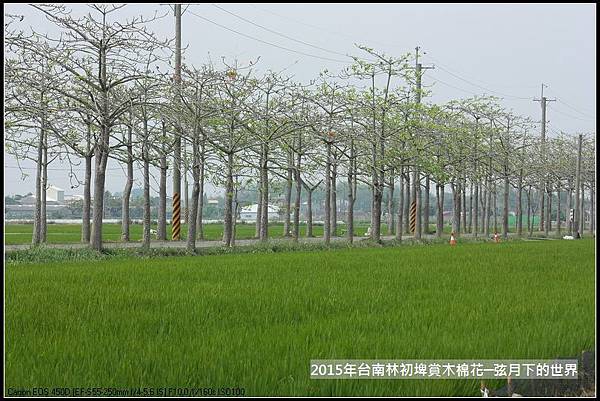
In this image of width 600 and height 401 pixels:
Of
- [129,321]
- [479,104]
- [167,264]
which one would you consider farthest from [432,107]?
[129,321]

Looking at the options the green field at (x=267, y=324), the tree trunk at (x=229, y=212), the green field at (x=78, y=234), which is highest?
the tree trunk at (x=229, y=212)

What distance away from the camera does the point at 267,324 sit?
663 centimetres

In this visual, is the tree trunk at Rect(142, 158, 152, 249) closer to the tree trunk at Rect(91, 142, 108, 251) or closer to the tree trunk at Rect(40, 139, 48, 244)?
the tree trunk at Rect(91, 142, 108, 251)

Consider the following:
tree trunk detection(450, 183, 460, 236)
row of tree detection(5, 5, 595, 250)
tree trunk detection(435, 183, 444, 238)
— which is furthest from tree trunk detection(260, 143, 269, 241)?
tree trunk detection(450, 183, 460, 236)

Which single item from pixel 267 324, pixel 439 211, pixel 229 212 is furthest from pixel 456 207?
pixel 267 324

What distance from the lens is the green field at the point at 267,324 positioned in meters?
4.61

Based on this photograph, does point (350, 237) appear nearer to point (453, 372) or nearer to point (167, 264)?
point (167, 264)

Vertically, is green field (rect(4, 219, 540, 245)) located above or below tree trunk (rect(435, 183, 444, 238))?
below

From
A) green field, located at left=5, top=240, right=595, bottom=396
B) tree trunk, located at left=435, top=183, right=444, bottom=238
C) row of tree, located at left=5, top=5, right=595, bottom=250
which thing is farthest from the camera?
tree trunk, located at left=435, top=183, right=444, bottom=238

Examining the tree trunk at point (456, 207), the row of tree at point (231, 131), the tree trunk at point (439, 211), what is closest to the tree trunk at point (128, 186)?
the row of tree at point (231, 131)

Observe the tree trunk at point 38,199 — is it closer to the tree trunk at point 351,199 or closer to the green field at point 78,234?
the green field at point 78,234

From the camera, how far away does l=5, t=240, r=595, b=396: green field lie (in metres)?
4.61

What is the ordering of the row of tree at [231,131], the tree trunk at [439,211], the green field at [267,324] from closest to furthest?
the green field at [267,324] < the row of tree at [231,131] < the tree trunk at [439,211]

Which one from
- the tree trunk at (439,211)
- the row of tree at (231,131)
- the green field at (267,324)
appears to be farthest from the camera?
the tree trunk at (439,211)
